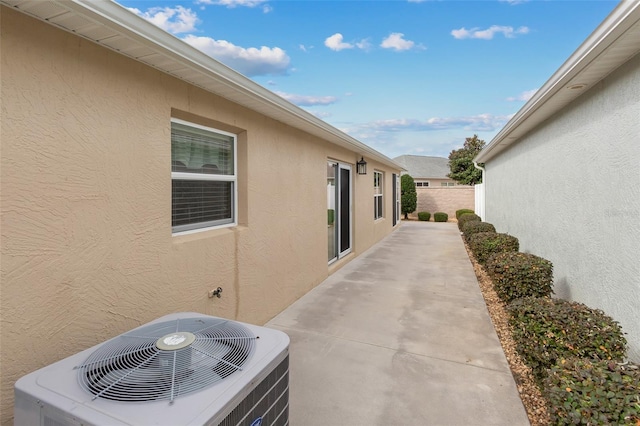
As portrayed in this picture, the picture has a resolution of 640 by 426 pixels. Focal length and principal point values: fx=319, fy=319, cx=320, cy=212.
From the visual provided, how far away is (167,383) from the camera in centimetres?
139

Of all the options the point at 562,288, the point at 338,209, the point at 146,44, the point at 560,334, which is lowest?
the point at 562,288

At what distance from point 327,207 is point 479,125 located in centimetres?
2530

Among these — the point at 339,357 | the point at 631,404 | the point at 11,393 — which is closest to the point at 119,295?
the point at 11,393

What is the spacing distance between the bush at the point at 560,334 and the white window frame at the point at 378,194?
325 inches

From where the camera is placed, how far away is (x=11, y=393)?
1.81 m

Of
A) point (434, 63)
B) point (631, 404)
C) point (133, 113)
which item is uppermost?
point (434, 63)

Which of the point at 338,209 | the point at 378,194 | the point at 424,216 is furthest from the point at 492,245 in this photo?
the point at 424,216

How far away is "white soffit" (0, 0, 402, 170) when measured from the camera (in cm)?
Answer: 187

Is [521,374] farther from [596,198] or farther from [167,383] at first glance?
[167,383]

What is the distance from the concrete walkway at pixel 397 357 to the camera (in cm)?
266

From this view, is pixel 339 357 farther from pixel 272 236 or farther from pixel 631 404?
pixel 631 404

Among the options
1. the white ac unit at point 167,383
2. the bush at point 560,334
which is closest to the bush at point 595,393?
the bush at point 560,334

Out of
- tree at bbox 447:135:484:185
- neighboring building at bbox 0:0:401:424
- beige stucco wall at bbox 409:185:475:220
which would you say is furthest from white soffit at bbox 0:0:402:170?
tree at bbox 447:135:484:185

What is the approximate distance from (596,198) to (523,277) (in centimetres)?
135
